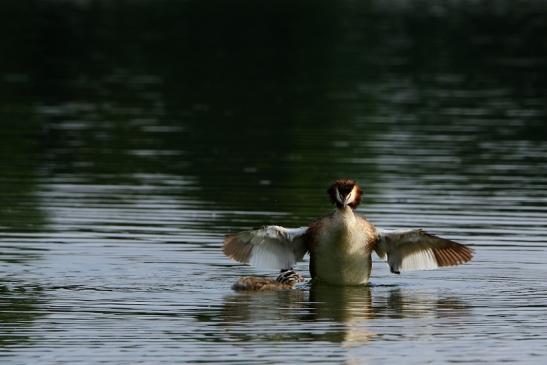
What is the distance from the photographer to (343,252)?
58.7ft

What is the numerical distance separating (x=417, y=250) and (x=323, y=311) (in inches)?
75.8

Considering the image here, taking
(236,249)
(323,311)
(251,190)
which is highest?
(251,190)

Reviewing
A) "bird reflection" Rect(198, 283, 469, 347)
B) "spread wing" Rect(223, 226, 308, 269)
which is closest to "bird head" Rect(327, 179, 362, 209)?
"spread wing" Rect(223, 226, 308, 269)

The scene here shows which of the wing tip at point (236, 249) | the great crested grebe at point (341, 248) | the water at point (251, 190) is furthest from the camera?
the wing tip at point (236, 249)

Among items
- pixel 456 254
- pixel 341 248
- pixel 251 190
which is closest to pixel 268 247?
pixel 341 248

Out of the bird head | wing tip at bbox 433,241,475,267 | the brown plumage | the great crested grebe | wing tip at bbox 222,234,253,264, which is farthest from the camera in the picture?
wing tip at bbox 222,234,253,264

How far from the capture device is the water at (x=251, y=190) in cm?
1519

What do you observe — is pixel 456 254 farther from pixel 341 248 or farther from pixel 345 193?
pixel 345 193

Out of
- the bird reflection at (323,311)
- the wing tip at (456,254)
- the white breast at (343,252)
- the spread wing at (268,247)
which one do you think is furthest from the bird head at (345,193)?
the wing tip at (456,254)

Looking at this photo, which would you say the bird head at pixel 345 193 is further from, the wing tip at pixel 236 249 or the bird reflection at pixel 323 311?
the wing tip at pixel 236 249

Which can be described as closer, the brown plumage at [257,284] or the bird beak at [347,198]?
the brown plumage at [257,284]

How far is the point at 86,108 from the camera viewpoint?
36.3 metres

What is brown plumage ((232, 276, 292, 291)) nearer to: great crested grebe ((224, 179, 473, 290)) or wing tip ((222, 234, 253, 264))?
great crested grebe ((224, 179, 473, 290))

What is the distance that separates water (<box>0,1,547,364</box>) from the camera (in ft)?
49.8
